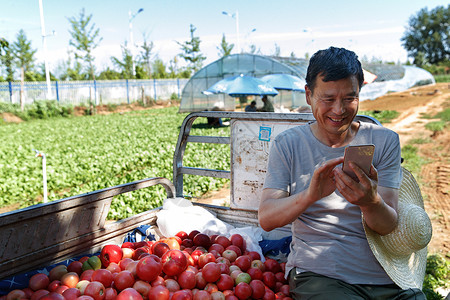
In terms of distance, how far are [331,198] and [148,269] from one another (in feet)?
4.14

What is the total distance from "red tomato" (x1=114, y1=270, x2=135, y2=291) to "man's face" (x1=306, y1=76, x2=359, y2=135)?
5.15 ft

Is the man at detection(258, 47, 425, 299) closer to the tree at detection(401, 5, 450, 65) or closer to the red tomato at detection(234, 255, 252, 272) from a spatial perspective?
the red tomato at detection(234, 255, 252, 272)

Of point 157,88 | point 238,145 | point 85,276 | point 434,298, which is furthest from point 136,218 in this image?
point 157,88

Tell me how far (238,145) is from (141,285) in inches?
60.9

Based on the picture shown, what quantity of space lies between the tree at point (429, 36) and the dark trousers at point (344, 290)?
77964 mm

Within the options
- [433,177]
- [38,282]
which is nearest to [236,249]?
[38,282]

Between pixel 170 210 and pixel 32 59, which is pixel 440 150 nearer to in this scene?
pixel 170 210

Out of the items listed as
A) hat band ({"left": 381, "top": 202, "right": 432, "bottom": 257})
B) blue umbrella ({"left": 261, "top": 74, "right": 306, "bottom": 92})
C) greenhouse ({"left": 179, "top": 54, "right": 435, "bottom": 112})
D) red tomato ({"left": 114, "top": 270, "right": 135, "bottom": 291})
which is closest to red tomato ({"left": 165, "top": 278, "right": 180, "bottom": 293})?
red tomato ({"left": 114, "top": 270, "right": 135, "bottom": 291})

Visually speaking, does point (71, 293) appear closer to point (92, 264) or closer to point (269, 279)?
point (92, 264)

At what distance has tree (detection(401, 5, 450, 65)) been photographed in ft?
238

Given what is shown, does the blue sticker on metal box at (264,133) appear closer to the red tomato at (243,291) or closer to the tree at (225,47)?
the red tomato at (243,291)

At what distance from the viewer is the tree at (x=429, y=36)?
72.5 m

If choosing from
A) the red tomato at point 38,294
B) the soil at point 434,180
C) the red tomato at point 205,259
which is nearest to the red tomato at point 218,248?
the red tomato at point 205,259

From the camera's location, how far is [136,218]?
3375mm
